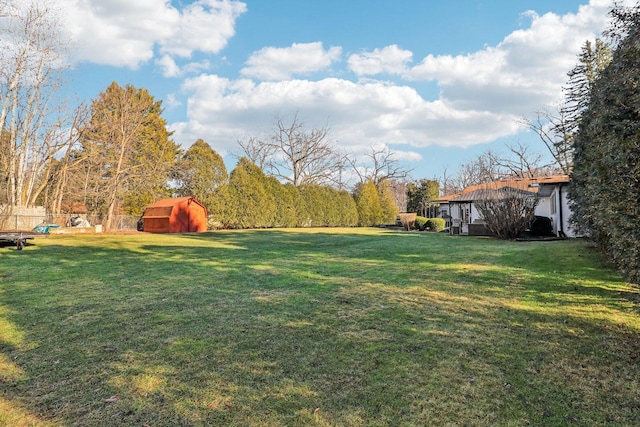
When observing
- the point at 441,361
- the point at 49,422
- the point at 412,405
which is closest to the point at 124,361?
the point at 49,422

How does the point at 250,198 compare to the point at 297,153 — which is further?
the point at 297,153

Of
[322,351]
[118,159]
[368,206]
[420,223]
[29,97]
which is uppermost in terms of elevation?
[29,97]

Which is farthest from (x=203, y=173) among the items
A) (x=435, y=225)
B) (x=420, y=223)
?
(x=435, y=225)


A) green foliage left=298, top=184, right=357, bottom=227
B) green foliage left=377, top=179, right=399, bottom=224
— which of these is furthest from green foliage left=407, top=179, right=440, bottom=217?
green foliage left=298, top=184, right=357, bottom=227

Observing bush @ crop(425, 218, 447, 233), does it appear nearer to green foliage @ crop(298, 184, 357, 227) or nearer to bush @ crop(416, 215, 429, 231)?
bush @ crop(416, 215, 429, 231)

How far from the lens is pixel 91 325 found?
159 inches

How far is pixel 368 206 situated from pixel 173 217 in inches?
761

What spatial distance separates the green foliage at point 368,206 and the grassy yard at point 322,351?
1151 inches

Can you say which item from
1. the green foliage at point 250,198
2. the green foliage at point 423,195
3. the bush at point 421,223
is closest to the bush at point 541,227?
the bush at point 421,223

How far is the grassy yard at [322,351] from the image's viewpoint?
7.54 ft

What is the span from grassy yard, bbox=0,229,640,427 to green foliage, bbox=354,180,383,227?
29.2 m

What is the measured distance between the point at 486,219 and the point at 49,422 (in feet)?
53.0

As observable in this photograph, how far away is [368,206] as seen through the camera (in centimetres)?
3588

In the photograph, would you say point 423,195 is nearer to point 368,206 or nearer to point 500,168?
point 368,206
